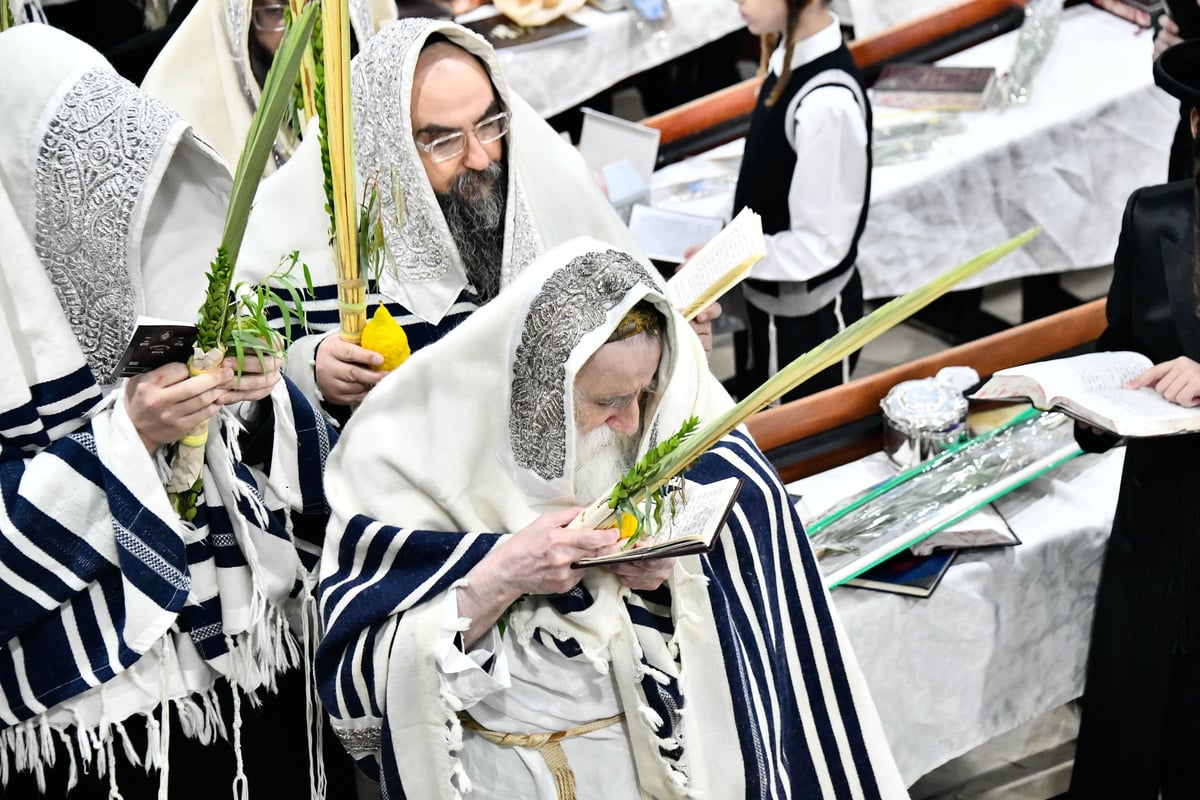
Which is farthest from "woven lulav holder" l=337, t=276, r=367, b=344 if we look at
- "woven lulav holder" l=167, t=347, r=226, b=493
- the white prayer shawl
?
the white prayer shawl

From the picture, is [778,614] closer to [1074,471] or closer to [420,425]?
[420,425]

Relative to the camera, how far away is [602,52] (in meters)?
5.80

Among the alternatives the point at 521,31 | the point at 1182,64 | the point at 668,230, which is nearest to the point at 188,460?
the point at 1182,64

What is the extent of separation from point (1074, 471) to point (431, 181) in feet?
5.69

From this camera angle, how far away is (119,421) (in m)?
2.20

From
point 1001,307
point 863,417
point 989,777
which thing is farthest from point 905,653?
point 1001,307

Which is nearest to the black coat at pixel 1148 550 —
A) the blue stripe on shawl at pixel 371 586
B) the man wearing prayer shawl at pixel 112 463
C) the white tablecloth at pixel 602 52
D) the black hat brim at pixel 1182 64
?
the black hat brim at pixel 1182 64

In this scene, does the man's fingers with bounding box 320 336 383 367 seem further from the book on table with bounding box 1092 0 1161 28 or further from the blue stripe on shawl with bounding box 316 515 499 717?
the book on table with bounding box 1092 0 1161 28

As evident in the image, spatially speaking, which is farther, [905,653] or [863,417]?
[863,417]

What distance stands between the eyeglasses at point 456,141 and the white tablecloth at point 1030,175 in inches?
72.5

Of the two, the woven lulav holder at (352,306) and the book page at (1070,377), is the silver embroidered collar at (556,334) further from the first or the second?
the book page at (1070,377)

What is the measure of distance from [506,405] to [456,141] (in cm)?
83

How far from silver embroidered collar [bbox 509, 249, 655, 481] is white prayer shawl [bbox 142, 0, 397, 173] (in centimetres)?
161

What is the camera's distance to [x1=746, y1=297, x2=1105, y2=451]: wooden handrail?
3.52 m
